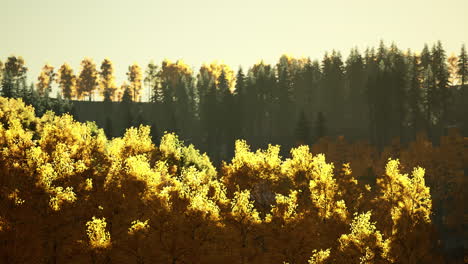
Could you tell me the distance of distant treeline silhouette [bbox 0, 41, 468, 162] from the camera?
93.3 metres

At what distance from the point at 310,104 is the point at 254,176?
66.8m

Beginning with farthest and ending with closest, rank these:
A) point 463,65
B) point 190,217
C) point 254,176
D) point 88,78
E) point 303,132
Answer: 1. point 88,78
2. point 463,65
3. point 303,132
4. point 254,176
5. point 190,217

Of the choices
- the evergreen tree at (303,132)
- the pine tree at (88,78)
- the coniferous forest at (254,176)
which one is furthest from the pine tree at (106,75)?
the evergreen tree at (303,132)

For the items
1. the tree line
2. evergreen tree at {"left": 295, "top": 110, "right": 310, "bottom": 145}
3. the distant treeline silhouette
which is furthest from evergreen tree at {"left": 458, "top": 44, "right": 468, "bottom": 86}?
the tree line

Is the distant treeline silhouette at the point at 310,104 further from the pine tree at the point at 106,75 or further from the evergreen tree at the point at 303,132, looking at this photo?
the pine tree at the point at 106,75

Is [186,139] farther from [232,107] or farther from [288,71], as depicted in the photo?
[288,71]

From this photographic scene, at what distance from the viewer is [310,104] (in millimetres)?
116500

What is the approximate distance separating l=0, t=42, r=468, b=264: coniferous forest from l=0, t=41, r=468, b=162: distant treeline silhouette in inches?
14.6

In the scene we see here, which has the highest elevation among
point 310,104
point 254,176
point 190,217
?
point 310,104

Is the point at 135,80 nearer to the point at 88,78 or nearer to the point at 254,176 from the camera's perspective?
the point at 88,78

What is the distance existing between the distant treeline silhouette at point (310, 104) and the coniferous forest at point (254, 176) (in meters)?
0.37

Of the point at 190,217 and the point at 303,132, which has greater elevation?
the point at 303,132

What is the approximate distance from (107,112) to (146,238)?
332ft

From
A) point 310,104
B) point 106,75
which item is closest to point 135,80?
point 106,75
